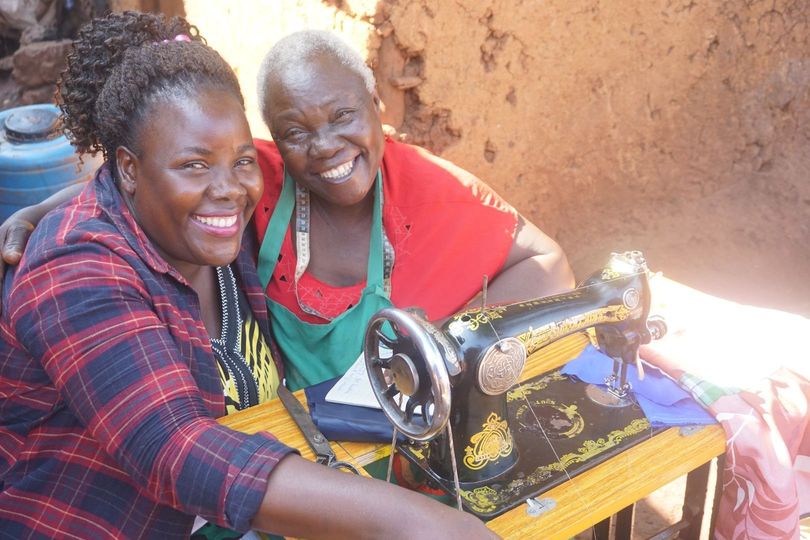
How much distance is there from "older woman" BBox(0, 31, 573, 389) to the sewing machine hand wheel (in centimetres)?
62

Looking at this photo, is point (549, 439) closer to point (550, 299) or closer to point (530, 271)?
point (550, 299)

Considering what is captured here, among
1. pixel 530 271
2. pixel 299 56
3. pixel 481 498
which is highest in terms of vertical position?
pixel 299 56

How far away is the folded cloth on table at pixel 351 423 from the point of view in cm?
159

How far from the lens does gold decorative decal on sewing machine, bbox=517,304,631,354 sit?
1513 millimetres

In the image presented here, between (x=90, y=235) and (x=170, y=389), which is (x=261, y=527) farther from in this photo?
(x=90, y=235)

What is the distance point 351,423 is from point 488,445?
292 mm

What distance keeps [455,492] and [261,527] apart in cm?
41

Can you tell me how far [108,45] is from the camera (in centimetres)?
158

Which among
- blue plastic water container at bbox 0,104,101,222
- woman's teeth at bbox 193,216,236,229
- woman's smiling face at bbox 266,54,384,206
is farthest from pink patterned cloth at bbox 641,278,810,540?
blue plastic water container at bbox 0,104,101,222

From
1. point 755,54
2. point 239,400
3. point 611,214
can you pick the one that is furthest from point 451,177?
point 755,54

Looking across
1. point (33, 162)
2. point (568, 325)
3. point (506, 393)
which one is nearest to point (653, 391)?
point (568, 325)

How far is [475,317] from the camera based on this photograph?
4.73 ft

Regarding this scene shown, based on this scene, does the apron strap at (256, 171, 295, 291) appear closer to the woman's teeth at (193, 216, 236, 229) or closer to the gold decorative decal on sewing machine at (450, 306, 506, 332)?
the woman's teeth at (193, 216, 236, 229)

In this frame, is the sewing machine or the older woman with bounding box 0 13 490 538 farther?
the sewing machine
